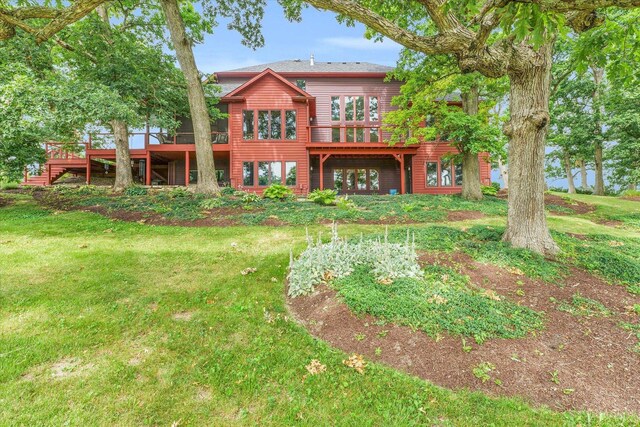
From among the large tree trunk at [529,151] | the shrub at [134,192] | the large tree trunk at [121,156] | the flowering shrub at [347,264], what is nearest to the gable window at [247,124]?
→ the large tree trunk at [121,156]

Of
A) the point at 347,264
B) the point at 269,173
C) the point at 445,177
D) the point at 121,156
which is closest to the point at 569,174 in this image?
the point at 445,177

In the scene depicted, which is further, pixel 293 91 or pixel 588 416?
pixel 293 91

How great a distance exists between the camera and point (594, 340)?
3.04m

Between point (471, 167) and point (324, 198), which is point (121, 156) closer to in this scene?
point (324, 198)

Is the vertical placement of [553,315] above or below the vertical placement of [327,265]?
below

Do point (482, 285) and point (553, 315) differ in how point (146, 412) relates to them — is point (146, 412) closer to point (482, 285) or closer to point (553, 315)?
point (482, 285)

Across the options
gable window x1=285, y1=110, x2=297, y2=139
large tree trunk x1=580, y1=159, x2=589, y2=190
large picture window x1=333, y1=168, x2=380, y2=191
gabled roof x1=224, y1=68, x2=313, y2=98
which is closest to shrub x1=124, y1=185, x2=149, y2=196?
gabled roof x1=224, y1=68, x2=313, y2=98

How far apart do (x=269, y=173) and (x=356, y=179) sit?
239 inches

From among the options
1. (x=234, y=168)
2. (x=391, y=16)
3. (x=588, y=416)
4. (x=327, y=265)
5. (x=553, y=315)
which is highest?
(x=391, y=16)

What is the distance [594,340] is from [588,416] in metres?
1.20

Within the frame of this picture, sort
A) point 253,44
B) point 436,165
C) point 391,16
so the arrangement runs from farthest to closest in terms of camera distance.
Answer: point 436,165 → point 253,44 → point 391,16

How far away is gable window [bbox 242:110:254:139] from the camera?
17.5 metres

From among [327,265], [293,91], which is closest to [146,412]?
[327,265]

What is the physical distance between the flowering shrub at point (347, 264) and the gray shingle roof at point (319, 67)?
1790 cm
